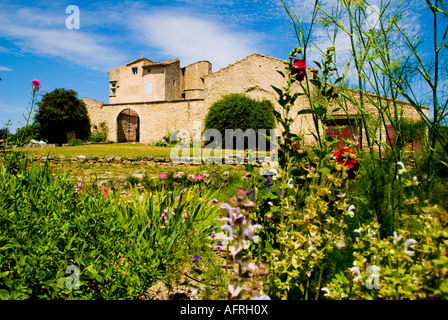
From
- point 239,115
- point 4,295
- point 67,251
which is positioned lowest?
point 4,295

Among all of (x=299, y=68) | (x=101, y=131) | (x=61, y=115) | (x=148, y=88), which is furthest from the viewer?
(x=148, y=88)

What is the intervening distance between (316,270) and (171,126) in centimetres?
2302

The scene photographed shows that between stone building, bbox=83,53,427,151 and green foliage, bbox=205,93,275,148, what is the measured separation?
169cm

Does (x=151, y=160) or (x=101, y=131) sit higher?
(x=101, y=131)

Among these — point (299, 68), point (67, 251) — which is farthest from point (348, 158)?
point (67, 251)

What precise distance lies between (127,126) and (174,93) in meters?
7.42

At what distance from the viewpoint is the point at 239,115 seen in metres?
18.9

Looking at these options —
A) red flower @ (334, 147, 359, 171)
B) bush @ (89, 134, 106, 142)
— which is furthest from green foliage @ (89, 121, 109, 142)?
red flower @ (334, 147, 359, 171)

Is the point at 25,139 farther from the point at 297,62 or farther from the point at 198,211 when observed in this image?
the point at 297,62

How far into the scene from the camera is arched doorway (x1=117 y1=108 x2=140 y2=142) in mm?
27281

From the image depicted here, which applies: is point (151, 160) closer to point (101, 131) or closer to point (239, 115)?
point (239, 115)

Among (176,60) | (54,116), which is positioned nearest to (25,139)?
(54,116)
